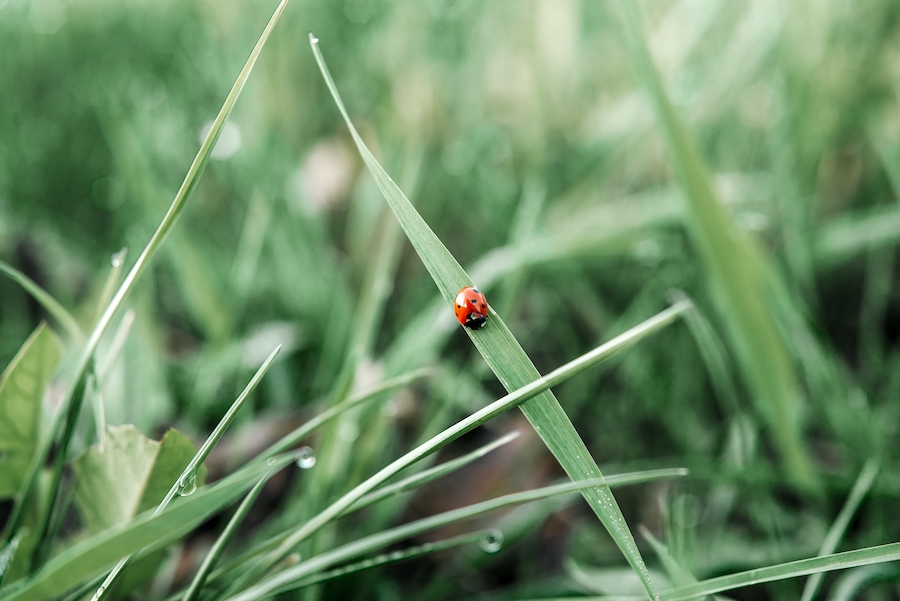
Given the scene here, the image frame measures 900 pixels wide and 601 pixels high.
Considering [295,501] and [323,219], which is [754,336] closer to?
[295,501]

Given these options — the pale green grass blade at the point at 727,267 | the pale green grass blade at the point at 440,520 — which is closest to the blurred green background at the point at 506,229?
the pale green grass blade at the point at 727,267

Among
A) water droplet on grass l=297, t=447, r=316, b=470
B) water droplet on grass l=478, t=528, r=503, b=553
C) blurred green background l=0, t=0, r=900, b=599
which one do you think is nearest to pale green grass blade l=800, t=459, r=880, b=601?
blurred green background l=0, t=0, r=900, b=599

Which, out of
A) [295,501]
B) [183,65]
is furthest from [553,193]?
[183,65]

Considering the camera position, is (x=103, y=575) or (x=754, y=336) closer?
(x=103, y=575)

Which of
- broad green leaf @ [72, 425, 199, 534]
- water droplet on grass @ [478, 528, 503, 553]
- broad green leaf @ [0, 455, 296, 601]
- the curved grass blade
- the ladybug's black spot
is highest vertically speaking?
broad green leaf @ [72, 425, 199, 534]

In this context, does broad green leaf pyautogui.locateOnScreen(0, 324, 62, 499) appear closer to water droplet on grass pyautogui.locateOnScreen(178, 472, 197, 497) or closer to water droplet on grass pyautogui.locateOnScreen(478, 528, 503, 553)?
water droplet on grass pyautogui.locateOnScreen(178, 472, 197, 497)

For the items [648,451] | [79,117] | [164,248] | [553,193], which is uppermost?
[79,117]
